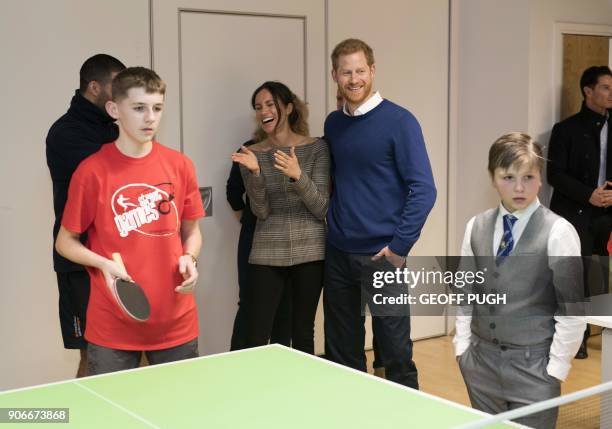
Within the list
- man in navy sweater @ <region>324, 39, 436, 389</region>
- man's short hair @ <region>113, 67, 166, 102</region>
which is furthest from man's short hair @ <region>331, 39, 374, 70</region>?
man's short hair @ <region>113, 67, 166, 102</region>

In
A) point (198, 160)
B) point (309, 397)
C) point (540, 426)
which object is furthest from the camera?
point (198, 160)

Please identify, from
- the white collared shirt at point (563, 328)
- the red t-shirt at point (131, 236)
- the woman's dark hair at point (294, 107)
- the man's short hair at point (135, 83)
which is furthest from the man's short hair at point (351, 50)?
the white collared shirt at point (563, 328)

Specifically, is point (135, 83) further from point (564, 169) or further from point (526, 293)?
point (564, 169)

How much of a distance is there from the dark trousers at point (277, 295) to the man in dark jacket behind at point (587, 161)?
2102mm

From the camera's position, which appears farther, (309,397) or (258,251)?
(258,251)

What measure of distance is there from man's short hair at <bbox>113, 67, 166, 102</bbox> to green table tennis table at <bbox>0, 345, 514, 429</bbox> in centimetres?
98

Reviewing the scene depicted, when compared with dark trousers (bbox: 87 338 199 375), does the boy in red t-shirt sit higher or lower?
higher

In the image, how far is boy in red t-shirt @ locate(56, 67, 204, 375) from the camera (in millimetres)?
2885

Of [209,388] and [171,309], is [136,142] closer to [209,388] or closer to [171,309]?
[171,309]

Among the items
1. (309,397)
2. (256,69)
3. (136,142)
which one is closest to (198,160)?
(256,69)

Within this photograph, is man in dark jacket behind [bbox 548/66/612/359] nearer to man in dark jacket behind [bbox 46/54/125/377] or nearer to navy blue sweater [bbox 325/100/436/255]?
navy blue sweater [bbox 325/100/436/255]

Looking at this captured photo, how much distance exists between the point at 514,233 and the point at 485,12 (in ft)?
11.0

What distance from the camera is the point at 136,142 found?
294 centimetres

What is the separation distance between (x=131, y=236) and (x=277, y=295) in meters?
1.49
